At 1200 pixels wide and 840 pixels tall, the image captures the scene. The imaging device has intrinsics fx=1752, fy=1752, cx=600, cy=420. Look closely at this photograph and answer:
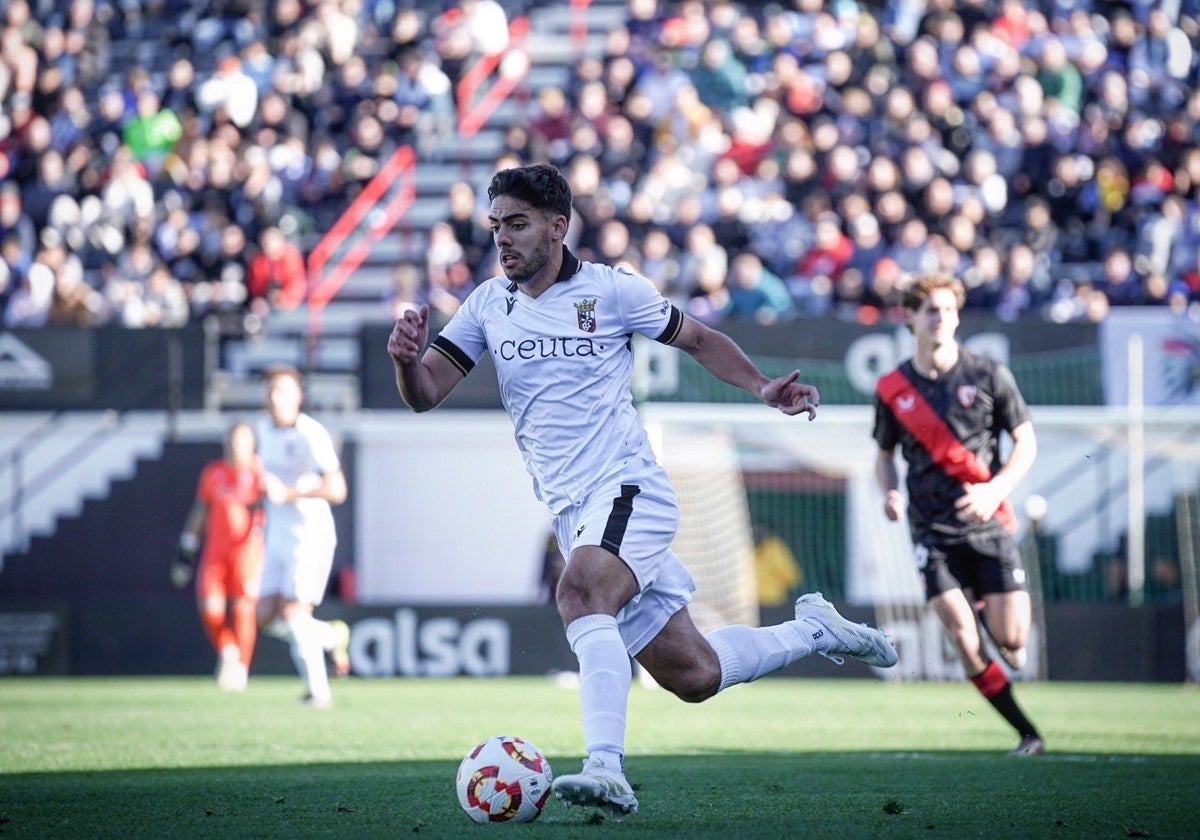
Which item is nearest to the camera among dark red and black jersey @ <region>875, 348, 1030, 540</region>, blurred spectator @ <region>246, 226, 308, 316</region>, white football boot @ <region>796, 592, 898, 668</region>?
white football boot @ <region>796, 592, 898, 668</region>

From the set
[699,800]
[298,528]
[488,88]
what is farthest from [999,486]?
[488,88]

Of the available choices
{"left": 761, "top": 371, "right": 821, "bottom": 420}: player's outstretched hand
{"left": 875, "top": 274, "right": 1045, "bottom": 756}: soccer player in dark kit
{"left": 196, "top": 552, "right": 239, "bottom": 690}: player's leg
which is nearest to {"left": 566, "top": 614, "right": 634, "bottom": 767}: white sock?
{"left": 761, "top": 371, "right": 821, "bottom": 420}: player's outstretched hand

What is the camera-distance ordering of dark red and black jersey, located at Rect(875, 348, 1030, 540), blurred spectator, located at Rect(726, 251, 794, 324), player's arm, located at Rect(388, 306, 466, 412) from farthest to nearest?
blurred spectator, located at Rect(726, 251, 794, 324) < dark red and black jersey, located at Rect(875, 348, 1030, 540) < player's arm, located at Rect(388, 306, 466, 412)

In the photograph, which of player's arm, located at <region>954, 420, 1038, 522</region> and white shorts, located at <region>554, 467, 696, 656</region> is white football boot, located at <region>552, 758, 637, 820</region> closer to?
white shorts, located at <region>554, 467, 696, 656</region>

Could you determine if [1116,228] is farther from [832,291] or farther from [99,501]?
[99,501]

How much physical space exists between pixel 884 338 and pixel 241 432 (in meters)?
6.73

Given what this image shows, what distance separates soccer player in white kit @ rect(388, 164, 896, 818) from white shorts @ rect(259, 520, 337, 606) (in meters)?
6.64

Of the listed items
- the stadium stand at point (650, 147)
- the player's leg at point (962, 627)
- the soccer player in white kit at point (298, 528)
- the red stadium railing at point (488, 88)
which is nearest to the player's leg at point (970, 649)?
the player's leg at point (962, 627)

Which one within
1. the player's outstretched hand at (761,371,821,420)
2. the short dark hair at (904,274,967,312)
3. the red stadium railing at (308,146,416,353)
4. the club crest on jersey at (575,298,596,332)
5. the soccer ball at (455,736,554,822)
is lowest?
the soccer ball at (455,736,554,822)

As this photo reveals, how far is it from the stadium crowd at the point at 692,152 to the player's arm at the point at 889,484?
9091 millimetres

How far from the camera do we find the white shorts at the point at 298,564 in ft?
42.8

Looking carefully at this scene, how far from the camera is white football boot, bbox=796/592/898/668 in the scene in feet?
22.8

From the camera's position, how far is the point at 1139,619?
16.6 m

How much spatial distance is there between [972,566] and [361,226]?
1426cm
